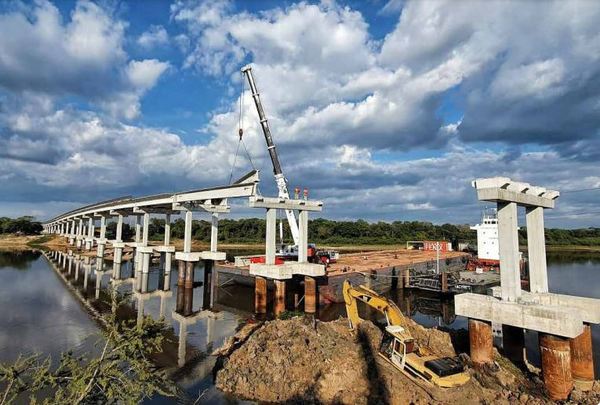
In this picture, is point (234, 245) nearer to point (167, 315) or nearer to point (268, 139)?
point (268, 139)

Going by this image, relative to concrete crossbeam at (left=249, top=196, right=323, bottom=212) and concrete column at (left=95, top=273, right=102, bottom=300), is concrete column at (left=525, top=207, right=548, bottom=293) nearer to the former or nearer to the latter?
concrete crossbeam at (left=249, top=196, right=323, bottom=212)

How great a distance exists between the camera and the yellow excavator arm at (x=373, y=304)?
13.5 m

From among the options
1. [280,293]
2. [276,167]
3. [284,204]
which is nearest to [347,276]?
[280,293]

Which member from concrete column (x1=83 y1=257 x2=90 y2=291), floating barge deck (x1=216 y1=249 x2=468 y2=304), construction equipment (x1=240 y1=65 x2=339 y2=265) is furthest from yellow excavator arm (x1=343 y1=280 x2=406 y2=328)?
concrete column (x1=83 y1=257 x2=90 y2=291)

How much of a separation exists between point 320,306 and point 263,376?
14.7 metres

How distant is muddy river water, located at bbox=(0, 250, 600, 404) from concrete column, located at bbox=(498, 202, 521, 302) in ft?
18.6

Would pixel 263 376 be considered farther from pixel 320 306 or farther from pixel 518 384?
pixel 320 306

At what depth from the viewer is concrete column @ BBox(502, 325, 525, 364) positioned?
14.6 m

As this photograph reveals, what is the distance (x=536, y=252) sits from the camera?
49.3ft

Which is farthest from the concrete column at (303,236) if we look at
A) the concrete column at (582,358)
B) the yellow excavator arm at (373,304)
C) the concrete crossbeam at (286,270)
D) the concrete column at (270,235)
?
the concrete column at (582,358)

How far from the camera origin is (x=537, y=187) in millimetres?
14945

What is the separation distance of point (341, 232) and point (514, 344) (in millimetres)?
96893

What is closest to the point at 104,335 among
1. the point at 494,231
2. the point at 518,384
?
the point at 518,384

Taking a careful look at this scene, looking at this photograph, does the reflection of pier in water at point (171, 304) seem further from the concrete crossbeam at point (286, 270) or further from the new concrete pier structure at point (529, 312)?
the new concrete pier structure at point (529, 312)
